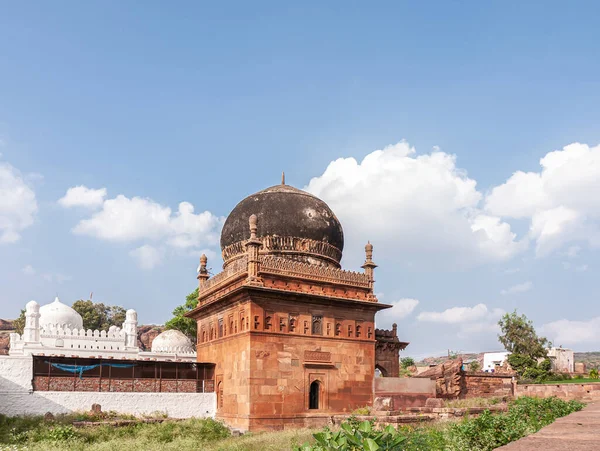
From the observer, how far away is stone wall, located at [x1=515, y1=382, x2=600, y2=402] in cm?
2322

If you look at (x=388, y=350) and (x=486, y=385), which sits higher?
(x=388, y=350)

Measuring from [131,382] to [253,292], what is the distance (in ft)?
18.8

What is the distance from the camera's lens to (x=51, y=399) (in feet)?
64.4

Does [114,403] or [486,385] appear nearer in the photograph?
[114,403]

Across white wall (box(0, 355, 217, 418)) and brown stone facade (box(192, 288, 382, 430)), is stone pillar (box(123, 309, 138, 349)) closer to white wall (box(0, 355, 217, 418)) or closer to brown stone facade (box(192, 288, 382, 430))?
brown stone facade (box(192, 288, 382, 430))

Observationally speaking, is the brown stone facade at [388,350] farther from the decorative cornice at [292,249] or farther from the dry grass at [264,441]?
the dry grass at [264,441]

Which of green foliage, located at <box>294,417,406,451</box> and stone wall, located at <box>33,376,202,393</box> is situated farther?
stone wall, located at <box>33,376,202,393</box>

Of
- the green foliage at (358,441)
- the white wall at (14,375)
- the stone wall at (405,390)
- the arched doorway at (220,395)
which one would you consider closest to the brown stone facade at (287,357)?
the arched doorway at (220,395)

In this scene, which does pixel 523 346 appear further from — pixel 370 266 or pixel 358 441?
pixel 358 441

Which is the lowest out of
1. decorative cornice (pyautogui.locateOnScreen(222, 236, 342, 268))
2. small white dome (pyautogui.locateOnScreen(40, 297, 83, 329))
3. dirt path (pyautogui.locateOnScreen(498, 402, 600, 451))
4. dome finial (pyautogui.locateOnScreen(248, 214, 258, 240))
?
dirt path (pyautogui.locateOnScreen(498, 402, 600, 451))

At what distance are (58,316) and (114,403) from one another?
22.8m

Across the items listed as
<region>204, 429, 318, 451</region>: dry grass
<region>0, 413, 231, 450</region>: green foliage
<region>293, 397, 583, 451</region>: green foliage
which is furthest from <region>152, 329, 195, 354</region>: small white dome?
<region>293, 397, 583, 451</region>: green foliage

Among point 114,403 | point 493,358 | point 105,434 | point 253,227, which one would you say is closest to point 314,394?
point 253,227

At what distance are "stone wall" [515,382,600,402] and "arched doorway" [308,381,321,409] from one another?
9.83 m
